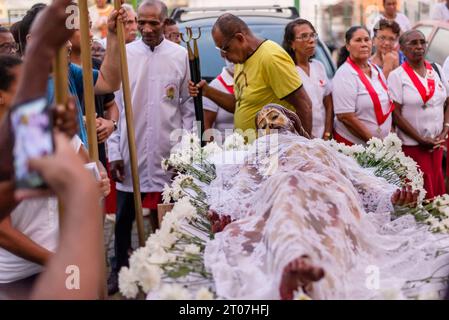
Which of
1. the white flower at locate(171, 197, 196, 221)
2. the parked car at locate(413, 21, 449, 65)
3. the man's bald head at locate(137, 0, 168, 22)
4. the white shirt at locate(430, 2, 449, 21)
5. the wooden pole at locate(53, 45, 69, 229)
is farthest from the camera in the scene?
the white shirt at locate(430, 2, 449, 21)

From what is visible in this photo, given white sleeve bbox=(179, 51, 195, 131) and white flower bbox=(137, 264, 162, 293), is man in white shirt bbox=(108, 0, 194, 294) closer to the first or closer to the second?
white sleeve bbox=(179, 51, 195, 131)

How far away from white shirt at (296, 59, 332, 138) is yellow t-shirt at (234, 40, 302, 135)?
0.76 m

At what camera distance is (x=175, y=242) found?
3744mm

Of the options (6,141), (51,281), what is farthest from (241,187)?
(51,281)

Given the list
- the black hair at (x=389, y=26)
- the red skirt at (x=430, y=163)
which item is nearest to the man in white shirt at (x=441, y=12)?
the black hair at (x=389, y=26)

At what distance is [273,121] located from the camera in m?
5.17

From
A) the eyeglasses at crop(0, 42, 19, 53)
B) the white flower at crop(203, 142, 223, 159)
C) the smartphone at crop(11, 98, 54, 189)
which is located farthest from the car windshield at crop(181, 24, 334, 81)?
the smartphone at crop(11, 98, 54, 189)

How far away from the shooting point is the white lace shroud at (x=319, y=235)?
314 centimetres

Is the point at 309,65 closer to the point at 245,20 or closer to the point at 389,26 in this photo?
the point at 245,20

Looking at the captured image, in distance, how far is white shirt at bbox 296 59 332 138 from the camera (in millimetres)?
6574

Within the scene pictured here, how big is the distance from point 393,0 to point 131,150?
5818 millimetres

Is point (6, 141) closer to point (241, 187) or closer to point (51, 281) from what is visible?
point (51, 281)

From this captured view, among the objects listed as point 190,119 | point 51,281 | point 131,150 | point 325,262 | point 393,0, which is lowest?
point 51,281

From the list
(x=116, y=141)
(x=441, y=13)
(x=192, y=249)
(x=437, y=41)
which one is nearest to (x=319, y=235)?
(x=192, y=249)
